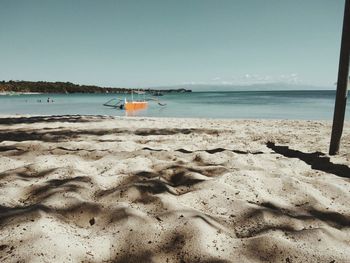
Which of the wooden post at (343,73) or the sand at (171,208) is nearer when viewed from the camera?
the sand at (171,208)

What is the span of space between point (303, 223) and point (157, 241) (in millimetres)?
1276

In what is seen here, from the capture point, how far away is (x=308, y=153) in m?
5.52

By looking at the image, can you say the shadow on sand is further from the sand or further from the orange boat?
the orange boat

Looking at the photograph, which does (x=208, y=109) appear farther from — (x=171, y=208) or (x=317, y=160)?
(x=171, y=208)

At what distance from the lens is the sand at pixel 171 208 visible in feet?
6.67

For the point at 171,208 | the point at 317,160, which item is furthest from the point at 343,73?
the point at 171,208

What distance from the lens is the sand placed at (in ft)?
6.67

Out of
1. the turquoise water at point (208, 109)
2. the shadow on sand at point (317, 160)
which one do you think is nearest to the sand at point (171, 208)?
the shadow on sand at point (317, 160)

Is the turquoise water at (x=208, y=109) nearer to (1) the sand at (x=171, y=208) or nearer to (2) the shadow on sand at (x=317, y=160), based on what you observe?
(2) the shadow on sand at (x=317, y=160)

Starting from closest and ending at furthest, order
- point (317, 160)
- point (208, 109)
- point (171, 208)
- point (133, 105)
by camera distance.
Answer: point (171, 208) → point (317, 160) → point (133, 105) → point (208, 109)

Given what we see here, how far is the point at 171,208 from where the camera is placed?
2.68 metres

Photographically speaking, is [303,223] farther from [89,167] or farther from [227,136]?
[227,136]

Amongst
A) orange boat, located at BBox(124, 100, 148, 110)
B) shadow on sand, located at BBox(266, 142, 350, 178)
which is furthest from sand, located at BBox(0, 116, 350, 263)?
orange boat, located at BBox(124, 100, 148, 110)

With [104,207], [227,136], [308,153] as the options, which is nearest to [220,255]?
[104,207]
